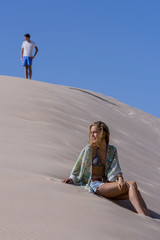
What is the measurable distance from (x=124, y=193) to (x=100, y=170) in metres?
0.35

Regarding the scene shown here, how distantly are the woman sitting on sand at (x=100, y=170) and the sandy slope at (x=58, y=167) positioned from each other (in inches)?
5.4

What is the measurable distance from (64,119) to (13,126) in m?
1.75

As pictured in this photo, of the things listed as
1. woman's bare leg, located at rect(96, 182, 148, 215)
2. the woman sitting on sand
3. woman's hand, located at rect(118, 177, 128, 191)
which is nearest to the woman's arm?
the woman sitting on sand

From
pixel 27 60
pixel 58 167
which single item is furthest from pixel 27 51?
pixel 58 167

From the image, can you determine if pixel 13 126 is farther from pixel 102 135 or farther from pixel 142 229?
pixel 142 229

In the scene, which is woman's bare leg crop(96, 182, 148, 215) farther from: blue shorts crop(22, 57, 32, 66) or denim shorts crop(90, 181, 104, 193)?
blue shorts crop(22, 57, 32, 66)

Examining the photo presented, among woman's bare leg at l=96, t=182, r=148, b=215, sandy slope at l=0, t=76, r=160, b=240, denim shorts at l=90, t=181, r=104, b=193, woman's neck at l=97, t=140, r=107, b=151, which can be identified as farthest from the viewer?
woman's neck at l=97, t=140, r=107, b=151

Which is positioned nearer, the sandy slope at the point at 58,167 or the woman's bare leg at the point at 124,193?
the sandy slope at the point at 58,167

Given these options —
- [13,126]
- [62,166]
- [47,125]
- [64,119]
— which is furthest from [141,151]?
[62,166]

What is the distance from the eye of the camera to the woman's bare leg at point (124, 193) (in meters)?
5.00

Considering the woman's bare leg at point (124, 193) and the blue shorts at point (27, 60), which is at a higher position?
the blue shorts at point (27, 60)

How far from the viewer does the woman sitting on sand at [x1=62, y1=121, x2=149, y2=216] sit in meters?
5.17

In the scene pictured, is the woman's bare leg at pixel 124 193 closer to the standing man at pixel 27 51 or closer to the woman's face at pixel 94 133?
the woman's face at pixel 94 133

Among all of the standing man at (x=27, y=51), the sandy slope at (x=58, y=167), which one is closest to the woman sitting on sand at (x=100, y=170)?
the sandy slope at (x=58, y=167)
